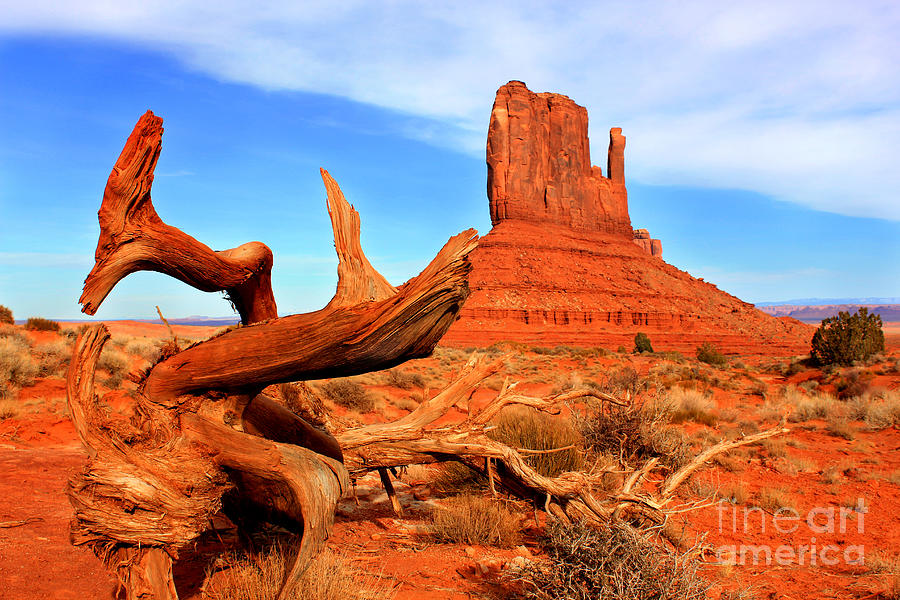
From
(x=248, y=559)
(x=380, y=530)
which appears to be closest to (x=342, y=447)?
(x=248, y=559)

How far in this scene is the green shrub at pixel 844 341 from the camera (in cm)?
2275

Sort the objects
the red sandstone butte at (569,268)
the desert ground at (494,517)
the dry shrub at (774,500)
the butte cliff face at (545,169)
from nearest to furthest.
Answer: the desert ground at (494,517) < the dry shrub at (774,500) < the red sandstone butte at (569,268) < the butte cliff face at (545,169)

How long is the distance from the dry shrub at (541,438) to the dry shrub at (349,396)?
6507 millimetres

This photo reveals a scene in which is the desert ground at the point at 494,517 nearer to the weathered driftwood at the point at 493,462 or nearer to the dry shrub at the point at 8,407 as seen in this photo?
the dry shrub at the point at 8,407

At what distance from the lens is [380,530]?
18.4 ft

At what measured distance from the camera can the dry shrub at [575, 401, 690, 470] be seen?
7926 mm

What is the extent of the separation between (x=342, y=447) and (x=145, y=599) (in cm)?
183

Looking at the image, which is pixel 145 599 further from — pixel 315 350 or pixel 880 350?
pixel 880 350

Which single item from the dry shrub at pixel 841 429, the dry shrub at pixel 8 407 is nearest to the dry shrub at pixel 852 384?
the dry shrub at pixel 841 429

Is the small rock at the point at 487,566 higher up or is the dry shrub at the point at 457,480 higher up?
the dry shrub at the point at 457,480

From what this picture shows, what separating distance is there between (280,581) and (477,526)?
2.36 m

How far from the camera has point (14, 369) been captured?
1218 centimetres

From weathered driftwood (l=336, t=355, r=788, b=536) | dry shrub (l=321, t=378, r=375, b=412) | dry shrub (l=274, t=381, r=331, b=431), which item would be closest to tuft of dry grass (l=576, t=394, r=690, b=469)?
weathered driftwood (l=336, t=355, r=788, b=536)

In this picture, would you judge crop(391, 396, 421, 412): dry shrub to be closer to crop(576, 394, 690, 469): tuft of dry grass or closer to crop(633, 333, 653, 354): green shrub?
crop(576, 394, 690, 469): tuft of dry grass
